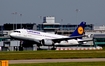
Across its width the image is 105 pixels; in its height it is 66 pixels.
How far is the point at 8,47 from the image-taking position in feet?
295

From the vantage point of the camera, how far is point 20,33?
93875 millimetres

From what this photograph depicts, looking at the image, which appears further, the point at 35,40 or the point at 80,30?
A: the point at 80,30

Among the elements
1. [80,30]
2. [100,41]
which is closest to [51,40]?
[80,30]

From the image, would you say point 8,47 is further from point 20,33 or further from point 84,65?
point 84,65

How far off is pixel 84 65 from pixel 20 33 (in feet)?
208

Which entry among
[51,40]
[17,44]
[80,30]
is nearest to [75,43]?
[80,30]

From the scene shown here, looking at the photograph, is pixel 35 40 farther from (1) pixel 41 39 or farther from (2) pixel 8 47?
(2) pixel 8 47

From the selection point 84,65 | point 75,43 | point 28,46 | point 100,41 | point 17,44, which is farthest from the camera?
point 100,41

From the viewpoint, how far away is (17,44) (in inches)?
3529

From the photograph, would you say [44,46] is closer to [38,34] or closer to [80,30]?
[38,34]

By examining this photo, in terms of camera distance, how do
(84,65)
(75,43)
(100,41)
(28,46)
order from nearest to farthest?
(84,65), (28,46), (75,43), (100,41)

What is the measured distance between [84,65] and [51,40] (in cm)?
6239

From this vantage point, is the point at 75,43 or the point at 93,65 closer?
the point at 93,65

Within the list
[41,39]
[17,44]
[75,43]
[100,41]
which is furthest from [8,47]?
[100,41]
